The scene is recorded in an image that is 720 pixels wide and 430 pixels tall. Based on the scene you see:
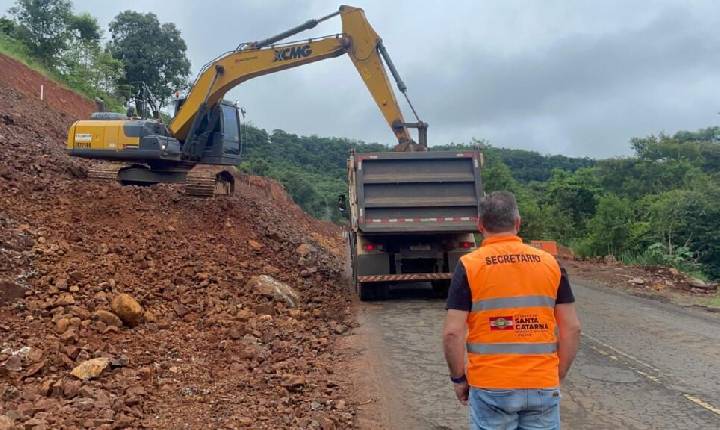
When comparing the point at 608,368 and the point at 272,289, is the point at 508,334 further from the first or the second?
the point at 272,289

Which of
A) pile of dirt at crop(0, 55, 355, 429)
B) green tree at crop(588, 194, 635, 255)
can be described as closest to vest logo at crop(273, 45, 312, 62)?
pile of dirt at crop(0, 55, 355, 429)

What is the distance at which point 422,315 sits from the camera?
9414 mm

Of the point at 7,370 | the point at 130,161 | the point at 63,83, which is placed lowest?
the point at 7,370

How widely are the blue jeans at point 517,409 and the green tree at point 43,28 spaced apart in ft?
95.6

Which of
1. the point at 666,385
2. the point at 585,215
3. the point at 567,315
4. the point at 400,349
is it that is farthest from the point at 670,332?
the point at 585,215

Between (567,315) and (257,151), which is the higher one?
(257,151)

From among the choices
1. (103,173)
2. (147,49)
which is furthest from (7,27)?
(103,173)

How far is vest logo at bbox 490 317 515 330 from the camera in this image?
2.94 metres

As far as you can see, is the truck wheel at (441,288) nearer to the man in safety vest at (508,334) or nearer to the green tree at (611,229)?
the man in safety vest at (508,334)

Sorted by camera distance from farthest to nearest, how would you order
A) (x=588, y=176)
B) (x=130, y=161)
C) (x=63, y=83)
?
(x=588, y=176)
(x=63, y=83)
(x=130, y=161)

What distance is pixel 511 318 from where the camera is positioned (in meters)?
2.94

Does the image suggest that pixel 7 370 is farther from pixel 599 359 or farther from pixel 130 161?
pixel 130 161

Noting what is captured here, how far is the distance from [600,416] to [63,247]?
6.98 m

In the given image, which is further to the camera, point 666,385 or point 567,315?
point 666,385
